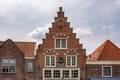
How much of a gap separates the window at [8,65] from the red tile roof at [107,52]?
1224 cm

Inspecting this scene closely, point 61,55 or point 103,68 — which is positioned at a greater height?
point 61,55

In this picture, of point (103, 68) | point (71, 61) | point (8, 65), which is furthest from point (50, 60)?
point (103, 68)

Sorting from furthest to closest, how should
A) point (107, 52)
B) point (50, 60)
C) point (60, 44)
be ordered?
point (107, 52) < point (60, 44) < point (50, 60)

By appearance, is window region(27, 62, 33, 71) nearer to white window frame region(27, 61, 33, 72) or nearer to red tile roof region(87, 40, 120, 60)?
white window frame region(27, 61, 33, 72)

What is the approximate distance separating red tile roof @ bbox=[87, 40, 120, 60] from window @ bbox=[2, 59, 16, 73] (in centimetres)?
1224

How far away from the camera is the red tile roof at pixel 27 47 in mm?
62844

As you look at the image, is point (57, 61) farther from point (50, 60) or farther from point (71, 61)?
point (71, 61)

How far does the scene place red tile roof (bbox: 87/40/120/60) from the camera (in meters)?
62.4

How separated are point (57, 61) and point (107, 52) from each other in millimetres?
7809

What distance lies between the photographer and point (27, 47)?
6494cm

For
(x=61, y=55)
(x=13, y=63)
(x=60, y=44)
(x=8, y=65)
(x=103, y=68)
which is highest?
(x=60, y=44)

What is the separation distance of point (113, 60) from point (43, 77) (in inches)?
408

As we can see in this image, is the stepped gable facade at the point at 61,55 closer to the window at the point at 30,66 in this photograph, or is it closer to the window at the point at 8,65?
the window at the point at 30,66

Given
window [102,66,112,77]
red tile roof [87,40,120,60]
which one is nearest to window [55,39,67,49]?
red tile roof [87,40,120,60]
